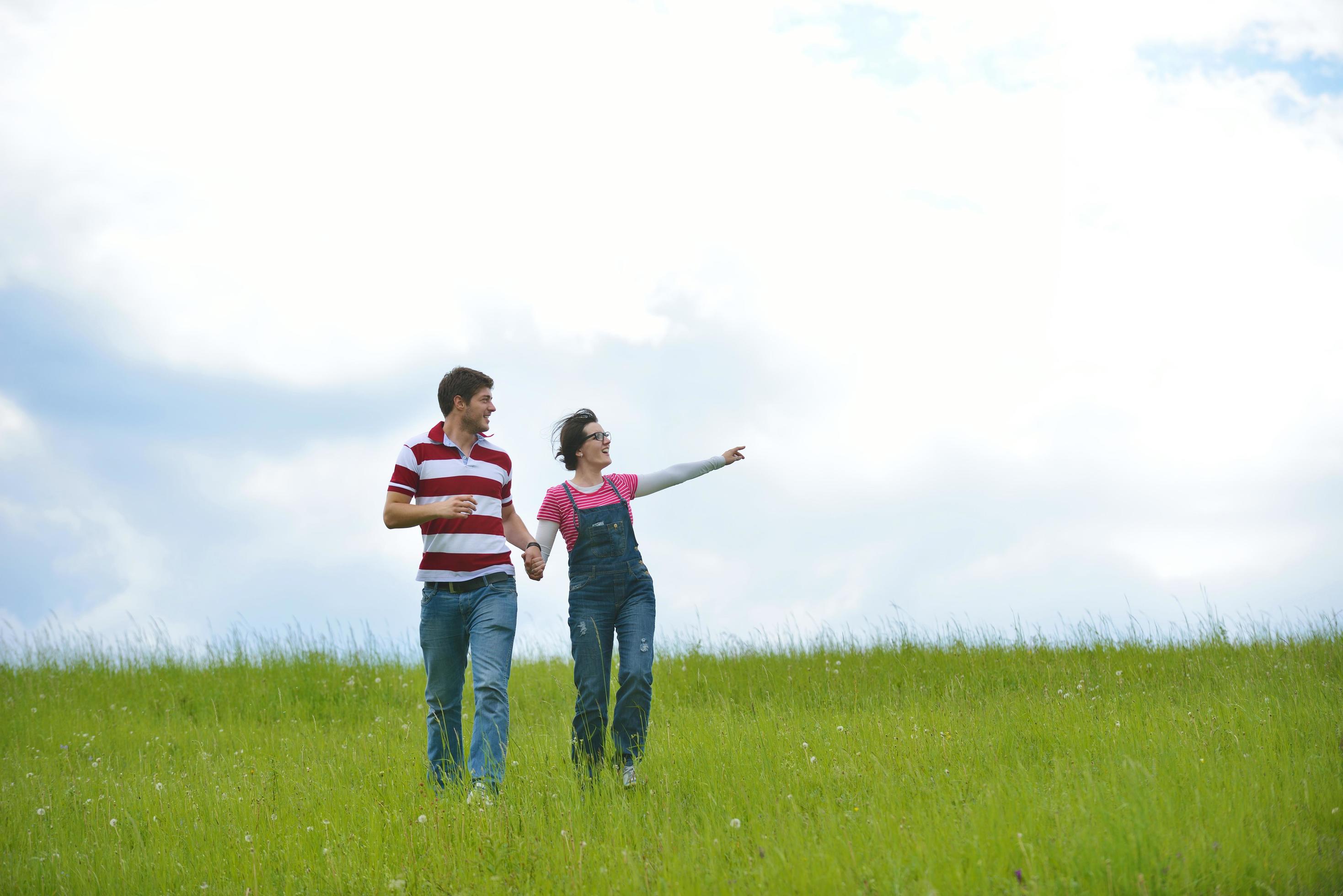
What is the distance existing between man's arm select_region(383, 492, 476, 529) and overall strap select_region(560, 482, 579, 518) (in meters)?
0.74

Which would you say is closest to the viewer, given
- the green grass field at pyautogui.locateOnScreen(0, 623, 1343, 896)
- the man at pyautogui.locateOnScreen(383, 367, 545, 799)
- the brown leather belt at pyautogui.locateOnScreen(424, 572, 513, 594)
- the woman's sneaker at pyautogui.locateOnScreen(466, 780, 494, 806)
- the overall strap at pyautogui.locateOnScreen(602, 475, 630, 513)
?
the green grass field at pyautogui.locateOnScreen(0, 623, 1343, 896)

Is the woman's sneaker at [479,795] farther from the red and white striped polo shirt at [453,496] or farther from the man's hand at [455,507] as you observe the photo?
the man's hand at [455,507]

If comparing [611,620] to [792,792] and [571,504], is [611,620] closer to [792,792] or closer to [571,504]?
[571,504]

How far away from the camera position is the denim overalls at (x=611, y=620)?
23.8ft

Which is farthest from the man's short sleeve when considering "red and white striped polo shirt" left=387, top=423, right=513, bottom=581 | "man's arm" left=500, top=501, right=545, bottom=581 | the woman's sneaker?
the woman's sneaker

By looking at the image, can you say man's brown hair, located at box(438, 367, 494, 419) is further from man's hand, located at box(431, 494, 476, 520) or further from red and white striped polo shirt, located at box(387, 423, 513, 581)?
man's hand, located at box(431, 494, 476, 520)

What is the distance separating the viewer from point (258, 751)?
448 inches

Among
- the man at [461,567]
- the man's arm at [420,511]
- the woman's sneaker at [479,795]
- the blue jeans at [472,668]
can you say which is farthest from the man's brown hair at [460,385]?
the woman's sneaker at [479,795]

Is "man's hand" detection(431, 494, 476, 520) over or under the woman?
over

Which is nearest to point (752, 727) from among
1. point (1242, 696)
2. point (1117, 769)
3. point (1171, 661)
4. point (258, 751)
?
point (1117, 769)

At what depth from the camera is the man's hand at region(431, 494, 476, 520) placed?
6.91 meters

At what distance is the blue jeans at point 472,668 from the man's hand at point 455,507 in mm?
Answer: 660

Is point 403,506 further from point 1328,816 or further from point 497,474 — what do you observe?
point 1328,816

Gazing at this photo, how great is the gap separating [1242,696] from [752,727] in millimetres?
5375
